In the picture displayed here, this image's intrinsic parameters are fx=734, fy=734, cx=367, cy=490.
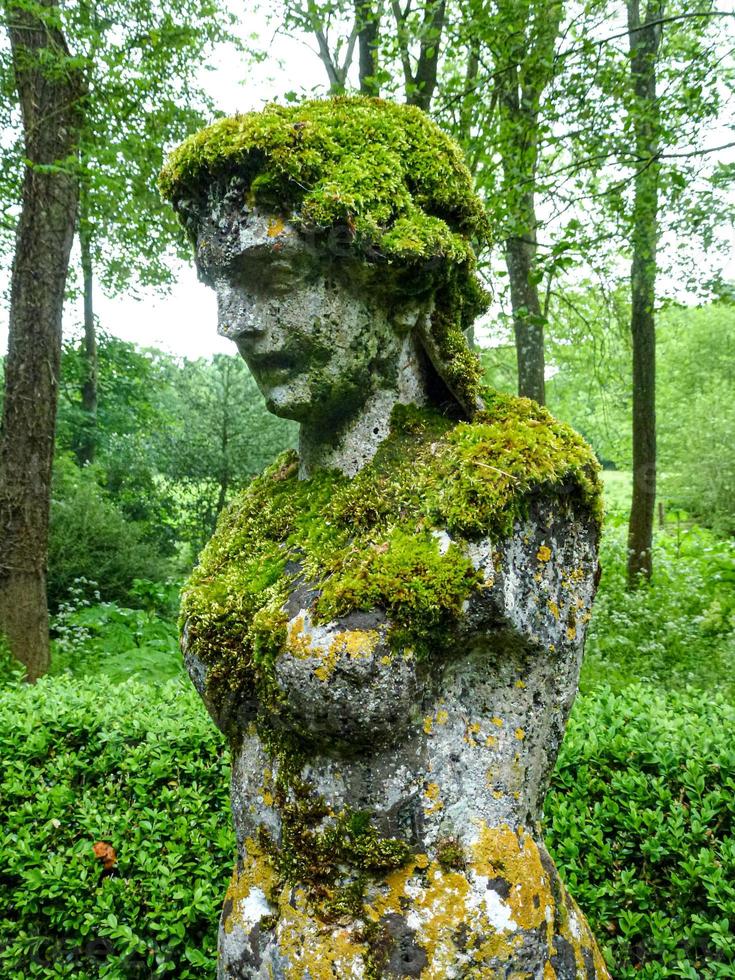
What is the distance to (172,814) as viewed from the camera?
3.60 m

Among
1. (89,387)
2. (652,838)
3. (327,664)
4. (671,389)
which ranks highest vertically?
(671,389)

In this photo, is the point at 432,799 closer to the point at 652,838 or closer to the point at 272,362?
the point at 272,362

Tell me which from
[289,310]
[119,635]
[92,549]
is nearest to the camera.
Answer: [289,310]

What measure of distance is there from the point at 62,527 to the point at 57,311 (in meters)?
4.34

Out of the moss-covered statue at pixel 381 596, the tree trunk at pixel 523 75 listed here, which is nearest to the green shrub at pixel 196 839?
the moss-covered statue at pixel 381 596

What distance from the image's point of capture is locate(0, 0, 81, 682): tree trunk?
23.4ft

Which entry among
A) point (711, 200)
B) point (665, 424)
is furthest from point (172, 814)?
point (665, 424)

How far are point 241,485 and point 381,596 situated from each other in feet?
36.4

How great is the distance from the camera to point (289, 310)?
1925 mm

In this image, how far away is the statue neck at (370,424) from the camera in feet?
6.98

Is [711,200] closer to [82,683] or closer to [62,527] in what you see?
[82,683]

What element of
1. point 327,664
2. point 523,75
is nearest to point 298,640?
point 327,664

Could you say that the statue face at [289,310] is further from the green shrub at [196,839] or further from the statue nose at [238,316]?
the green shrub at [196,839]

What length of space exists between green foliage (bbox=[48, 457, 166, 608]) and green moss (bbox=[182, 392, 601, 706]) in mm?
9102
